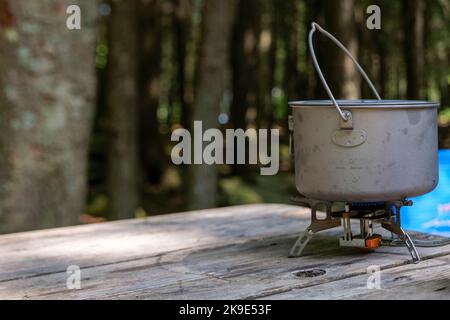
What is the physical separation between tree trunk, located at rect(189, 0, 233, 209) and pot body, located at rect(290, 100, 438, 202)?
4.31 metres

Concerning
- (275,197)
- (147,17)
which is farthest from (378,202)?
(147,17)

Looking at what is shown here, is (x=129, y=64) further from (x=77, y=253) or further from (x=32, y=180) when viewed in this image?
(x=77, y=253)

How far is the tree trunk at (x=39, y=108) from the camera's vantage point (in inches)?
157

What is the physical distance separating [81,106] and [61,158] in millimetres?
289

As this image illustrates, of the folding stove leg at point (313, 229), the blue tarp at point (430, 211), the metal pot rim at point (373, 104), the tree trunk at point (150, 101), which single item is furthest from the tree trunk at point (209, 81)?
the tree trunk at point (150, 101)

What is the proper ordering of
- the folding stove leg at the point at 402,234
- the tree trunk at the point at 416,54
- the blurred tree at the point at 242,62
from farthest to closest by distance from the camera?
the blurred tree at the point at 242,62
the tree trunk at the point at 416,54
the folding stove leg at the point at 402,234

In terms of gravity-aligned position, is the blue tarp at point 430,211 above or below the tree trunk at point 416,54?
below

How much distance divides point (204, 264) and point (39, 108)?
165cm

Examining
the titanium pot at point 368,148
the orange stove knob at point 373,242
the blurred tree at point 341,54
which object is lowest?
the orange stove knob at point 373,242

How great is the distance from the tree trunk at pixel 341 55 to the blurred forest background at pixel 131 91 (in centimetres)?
1

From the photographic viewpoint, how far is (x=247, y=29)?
14383mm

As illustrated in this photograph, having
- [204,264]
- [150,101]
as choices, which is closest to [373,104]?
[204,264]

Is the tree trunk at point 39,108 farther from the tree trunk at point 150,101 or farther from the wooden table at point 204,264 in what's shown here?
the tree trunk at point 150,101

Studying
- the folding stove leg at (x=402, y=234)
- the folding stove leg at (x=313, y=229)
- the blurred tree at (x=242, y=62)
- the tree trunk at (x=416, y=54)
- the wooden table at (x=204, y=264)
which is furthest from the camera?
the blurred tree at (x=242, y=62)
